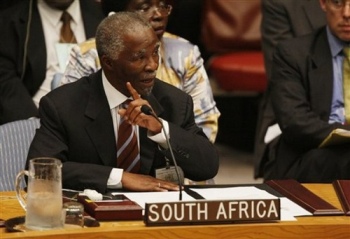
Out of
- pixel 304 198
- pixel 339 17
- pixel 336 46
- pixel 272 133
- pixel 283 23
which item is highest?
pixel 283 23

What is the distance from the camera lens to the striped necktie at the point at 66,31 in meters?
5.57

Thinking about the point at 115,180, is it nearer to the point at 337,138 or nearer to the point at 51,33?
the point at 337,138

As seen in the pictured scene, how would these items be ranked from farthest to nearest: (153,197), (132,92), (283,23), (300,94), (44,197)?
(283,23), (300,94), (132,92), (153,197), (44,197)

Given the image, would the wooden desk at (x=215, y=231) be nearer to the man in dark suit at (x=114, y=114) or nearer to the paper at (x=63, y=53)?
the man in dark suit at (x=114, y=114)

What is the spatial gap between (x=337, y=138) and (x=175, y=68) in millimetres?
779

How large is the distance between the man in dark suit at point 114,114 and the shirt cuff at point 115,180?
7cm

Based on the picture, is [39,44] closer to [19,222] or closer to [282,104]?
[282,104]

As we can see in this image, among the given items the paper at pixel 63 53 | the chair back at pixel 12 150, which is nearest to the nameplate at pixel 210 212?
the chair back at pixel 12 150

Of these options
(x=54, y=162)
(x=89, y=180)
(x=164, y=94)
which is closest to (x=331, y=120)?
(x=164, y=94)

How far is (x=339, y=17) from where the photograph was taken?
5039 millimetres

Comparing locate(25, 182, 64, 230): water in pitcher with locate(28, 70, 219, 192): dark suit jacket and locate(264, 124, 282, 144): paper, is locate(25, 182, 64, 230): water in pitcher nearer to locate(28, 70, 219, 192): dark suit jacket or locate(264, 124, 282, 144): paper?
locate(28, 70, 219, 192): dark suit jacket

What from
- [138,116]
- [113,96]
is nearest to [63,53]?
[113,96]

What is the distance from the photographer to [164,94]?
399 cm

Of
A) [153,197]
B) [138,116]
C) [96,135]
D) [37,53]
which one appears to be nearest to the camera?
[153,197]
